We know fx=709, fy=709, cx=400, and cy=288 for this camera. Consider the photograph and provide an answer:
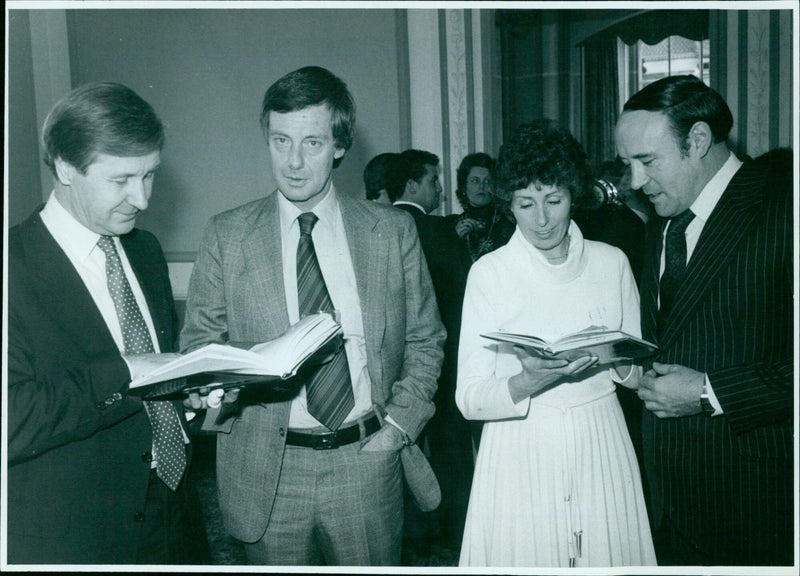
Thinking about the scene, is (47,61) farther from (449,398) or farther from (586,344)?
(449,398)

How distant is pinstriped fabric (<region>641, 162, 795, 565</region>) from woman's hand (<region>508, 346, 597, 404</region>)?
35cm

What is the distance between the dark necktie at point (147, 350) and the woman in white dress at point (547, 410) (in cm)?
72

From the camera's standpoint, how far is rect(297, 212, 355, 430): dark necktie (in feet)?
5.83

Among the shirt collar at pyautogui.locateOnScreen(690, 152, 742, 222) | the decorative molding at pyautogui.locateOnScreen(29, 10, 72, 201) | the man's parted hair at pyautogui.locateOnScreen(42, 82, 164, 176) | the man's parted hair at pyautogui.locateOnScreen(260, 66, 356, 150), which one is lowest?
the shirt collar at pyautogui.locateOnScreen(690, 152, 742, 222)

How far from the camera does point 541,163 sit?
182 cm

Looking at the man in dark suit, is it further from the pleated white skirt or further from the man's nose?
the man's nose

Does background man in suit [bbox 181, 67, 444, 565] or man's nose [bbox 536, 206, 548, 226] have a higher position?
man's nose [bbox 536, 206, 548, 226]

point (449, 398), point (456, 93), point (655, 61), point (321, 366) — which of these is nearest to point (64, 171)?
point (321, 366)

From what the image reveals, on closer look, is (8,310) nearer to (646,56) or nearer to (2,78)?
(2,78)

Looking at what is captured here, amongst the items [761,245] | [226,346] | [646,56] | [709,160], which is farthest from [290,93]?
[646,56]

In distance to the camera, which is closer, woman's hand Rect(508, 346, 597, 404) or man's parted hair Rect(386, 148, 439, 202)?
woman's hand Rect(508, 346, 597, 404)

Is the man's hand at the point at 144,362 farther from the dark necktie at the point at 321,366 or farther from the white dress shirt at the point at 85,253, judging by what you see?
the dark necktie at the point at 321,366

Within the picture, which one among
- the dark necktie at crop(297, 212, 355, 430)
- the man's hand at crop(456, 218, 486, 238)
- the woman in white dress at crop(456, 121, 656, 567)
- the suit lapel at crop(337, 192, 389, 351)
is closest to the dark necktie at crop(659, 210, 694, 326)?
the woman in white dress at crop(456, 121, 656, 567)

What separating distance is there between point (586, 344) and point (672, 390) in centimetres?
41
